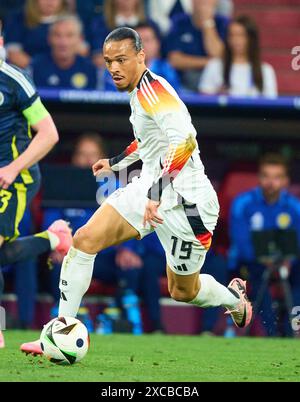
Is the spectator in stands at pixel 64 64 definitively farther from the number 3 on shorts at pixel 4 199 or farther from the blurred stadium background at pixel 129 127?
the number 3 on shorts at pixel 4 199

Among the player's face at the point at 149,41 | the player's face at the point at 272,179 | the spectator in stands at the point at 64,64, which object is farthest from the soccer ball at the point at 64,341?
the player's face at the point at 149,41

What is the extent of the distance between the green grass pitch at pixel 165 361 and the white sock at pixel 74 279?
0.33 meters

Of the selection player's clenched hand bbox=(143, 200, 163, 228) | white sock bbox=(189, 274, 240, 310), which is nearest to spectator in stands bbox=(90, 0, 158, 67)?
white sock bbox=(189, 274, 240, 310)

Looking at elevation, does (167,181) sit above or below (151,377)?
above

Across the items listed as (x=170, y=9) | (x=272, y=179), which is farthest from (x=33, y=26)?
(x=272, y=179)

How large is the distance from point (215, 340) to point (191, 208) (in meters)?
2.73

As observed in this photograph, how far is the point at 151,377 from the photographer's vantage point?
5.20 meters

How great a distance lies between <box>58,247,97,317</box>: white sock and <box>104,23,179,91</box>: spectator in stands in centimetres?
486

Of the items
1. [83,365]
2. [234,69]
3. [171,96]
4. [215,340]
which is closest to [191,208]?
[171,96]

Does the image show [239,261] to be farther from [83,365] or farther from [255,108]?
[83,365]

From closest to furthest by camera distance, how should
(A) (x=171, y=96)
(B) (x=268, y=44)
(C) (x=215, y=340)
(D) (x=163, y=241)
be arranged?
(A) (x=171, y=96), (D) (x=163, y=241), (C) (x=215, y=340), (B) (x=268, y=44)

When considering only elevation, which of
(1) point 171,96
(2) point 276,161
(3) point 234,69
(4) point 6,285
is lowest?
(4) point 6,285

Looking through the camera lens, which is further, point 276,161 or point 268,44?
point 268,44

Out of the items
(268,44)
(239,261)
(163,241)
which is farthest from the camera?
(268,44)
